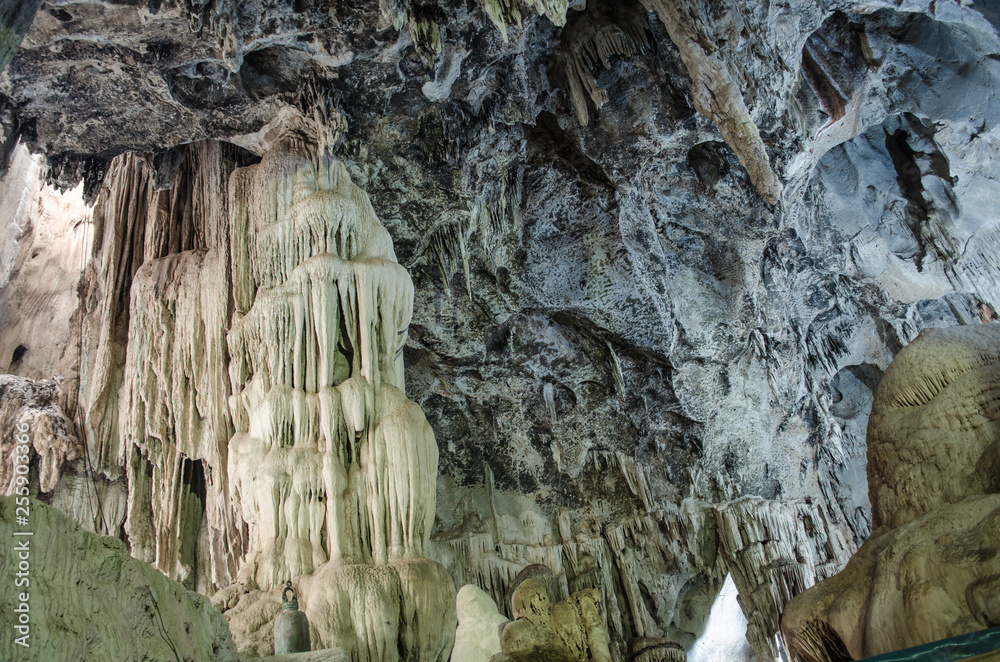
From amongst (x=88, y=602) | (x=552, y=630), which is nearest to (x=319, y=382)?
(x=552, y=630)

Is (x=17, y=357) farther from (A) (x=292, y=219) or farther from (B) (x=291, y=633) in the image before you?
(B) (x=291, y=633)

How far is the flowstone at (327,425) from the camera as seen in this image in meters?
5.07

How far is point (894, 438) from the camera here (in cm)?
489

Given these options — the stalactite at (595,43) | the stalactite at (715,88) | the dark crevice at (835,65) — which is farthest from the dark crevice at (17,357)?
the dark crevice at (835,65)

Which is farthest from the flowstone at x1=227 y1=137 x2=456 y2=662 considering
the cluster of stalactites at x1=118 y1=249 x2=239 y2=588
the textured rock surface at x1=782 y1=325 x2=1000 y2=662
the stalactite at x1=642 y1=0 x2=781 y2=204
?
the stalactite at x1=642 y1=0 x2=781 y2=204

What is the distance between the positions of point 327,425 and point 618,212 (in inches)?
197

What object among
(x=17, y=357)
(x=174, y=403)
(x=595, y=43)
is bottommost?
(x=174, y=403)

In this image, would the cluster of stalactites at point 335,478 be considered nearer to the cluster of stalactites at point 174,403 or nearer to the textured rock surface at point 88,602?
the cluster of stalactites at point 174,403

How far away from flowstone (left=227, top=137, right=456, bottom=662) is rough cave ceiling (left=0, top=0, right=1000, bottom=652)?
96 centimetres

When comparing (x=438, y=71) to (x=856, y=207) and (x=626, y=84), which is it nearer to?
(x=626, y=84)

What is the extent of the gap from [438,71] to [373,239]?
5.54ft

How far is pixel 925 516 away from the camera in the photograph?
162 inches

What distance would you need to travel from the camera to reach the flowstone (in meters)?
5.07

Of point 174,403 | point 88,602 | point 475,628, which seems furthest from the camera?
point 174,403
